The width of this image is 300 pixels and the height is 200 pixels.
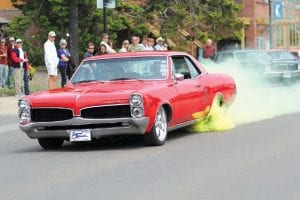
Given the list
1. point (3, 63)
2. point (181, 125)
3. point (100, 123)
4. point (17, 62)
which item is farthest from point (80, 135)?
point (3, 63)

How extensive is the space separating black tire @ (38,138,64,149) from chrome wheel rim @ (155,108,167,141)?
155 cm

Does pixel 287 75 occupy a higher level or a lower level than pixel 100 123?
higher

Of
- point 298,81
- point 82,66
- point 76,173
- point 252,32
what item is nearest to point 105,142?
point 82,66

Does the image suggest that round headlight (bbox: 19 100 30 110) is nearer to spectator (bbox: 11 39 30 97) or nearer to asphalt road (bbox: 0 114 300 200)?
asphalt road (bbox: 0 114 300 200)

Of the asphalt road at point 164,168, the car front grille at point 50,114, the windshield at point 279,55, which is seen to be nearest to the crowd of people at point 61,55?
the windshield at point 279,55

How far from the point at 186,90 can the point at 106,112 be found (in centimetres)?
180

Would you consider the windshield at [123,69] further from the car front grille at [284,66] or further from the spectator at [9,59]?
the car front grille at [284,66]

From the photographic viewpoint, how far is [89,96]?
10.3 metres

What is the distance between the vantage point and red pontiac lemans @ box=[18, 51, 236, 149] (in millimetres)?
10234

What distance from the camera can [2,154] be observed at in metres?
10.9

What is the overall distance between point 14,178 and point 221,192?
2.58 meters

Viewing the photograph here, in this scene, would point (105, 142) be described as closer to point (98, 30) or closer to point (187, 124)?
point (187, 124)

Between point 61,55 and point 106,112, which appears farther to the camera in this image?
point 61,55

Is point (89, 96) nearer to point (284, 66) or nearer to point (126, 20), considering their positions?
point (284, 66)
